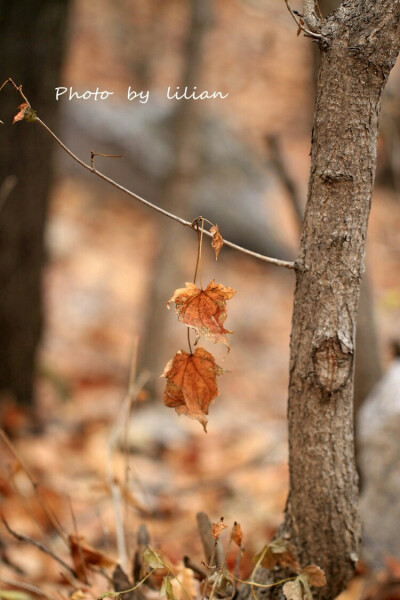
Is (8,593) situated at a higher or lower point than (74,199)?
lower

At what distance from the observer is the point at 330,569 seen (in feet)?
4.40

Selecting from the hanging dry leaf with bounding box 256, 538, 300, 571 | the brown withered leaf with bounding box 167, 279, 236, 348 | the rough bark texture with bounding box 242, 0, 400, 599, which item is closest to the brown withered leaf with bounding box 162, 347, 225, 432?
the brown withered leaf with bounding box 167, 279, 236, 348

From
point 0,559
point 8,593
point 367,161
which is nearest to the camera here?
point 367,161

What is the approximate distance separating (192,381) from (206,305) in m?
0.17

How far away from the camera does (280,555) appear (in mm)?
1286

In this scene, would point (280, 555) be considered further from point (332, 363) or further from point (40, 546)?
point (40, 546)

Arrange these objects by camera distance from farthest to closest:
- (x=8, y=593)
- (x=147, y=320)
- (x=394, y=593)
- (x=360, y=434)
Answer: (x=147, y=320) < (x=360, y=434) < (x=394, y=593) < (x=8, y=593)

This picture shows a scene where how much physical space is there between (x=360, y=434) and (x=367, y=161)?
1243mm

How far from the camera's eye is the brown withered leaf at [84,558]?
146 cm

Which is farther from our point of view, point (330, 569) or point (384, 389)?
point (384, 389)

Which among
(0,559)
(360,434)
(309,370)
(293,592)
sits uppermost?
(309,370)

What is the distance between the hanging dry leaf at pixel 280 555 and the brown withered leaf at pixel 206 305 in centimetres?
55

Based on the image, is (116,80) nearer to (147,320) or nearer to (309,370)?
(147,320)

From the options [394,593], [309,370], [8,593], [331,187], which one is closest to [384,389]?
[394,593]
